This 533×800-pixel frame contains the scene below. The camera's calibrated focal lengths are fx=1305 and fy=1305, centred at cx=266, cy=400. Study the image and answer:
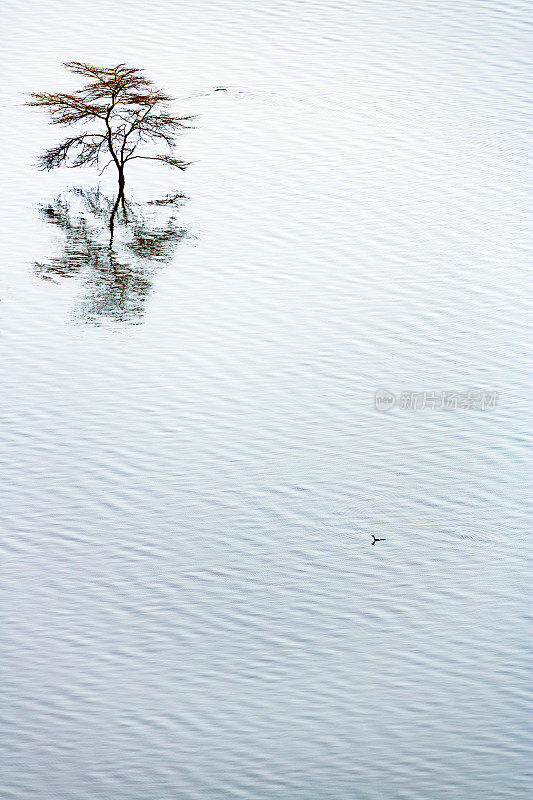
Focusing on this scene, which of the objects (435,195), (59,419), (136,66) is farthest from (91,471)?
(136,66)

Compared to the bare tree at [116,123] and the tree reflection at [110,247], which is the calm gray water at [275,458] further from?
the bare tree at [116,123]

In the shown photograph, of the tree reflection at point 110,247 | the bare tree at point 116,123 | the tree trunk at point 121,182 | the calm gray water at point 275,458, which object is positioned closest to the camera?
the calm gray water at point 275,458
